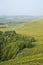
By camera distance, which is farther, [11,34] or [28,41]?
[11,34]

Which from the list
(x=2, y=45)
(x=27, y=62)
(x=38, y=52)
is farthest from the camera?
(x=2, y=45)

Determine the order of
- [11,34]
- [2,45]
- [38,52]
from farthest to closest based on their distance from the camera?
[11,34] < [2,45] < [38,52]

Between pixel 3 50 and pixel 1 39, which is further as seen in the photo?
pixel 1 39

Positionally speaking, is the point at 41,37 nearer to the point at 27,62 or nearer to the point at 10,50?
the point at 10,50

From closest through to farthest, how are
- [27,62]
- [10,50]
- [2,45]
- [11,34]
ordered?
[27,62] → [10,50] → [2,45] → [11,34]

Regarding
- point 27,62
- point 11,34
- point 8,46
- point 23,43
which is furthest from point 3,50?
point 27,62

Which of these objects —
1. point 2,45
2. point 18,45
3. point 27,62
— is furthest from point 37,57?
point 2,45

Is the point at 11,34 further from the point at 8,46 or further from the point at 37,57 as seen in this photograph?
the point at 37,57

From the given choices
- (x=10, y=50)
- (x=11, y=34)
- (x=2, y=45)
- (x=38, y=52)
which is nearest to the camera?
(x=38, y=52)

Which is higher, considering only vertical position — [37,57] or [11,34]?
[11,34]
